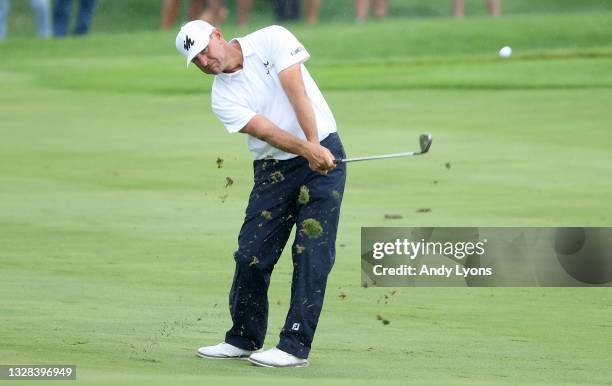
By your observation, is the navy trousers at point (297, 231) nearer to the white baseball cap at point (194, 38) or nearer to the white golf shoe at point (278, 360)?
the white golf shoe at point (278, 360)

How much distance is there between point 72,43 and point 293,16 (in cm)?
593

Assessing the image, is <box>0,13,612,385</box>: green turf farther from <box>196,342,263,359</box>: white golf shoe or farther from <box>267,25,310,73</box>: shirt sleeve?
<box>267,25,310,73</box>: shirt sleeve

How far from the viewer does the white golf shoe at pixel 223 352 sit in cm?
884

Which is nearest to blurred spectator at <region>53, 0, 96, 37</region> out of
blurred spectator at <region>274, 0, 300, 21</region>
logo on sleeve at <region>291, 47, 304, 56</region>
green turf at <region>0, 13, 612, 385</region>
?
green turf at <region>0, 13, 612, 385</region>

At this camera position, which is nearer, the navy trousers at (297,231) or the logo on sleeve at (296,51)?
the logo on sleeve at (296,51)

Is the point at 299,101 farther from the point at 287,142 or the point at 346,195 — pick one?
the point at 346,195

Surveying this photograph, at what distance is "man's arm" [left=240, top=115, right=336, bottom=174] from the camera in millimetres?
8352

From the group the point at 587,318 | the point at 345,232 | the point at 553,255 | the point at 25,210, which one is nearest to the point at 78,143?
the point at 25,210

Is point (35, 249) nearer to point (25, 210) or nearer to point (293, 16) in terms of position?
point (25, 210)

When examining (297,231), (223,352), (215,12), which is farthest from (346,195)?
(215,12)

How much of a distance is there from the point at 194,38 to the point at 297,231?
1080 mm

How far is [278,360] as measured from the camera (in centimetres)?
862

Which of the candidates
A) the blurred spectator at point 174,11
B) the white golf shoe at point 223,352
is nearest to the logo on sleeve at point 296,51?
the white golf shoe at point 223,352

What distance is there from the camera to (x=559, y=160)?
16828mm
